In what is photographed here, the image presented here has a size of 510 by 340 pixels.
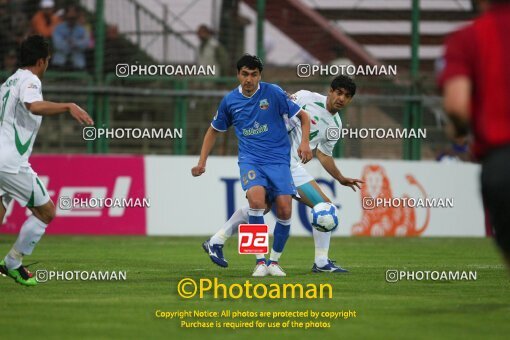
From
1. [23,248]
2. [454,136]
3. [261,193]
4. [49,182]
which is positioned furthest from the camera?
[49,182]

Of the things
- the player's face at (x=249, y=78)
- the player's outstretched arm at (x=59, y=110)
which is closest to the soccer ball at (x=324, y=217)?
the player's face at (x=249, y=78)

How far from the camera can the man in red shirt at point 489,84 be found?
19.0 feet

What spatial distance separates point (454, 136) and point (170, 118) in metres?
15.8

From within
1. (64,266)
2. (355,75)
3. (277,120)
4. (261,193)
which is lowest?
(64,266)

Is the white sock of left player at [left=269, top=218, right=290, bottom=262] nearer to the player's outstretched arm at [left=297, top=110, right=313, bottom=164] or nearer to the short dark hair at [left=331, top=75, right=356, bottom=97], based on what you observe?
the player's outstretched arm at [left=297, top=110, right=313, bottom=164]

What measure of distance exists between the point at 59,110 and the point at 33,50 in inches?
40.2

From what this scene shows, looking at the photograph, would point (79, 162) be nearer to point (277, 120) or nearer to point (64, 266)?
point (64, 266)

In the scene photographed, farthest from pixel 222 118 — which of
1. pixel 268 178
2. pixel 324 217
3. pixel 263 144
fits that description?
pixel 324 217

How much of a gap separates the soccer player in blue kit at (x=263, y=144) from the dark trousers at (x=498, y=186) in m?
6.63

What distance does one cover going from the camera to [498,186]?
5762mm

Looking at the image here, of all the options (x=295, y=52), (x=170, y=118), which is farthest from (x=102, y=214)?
(x=295, y=52)

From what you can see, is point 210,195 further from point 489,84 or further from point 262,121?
point 489,84

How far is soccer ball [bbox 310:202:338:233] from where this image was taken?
1272cm

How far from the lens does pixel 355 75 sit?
21.9m
